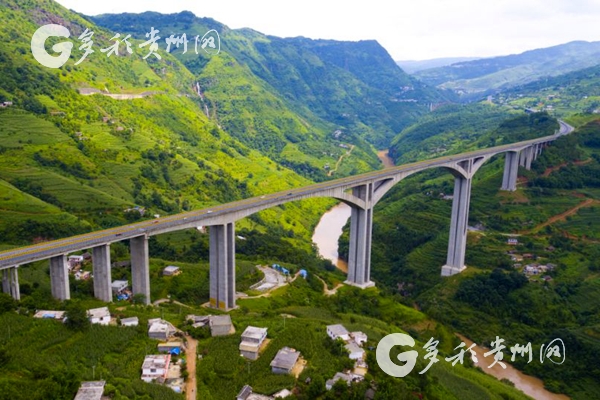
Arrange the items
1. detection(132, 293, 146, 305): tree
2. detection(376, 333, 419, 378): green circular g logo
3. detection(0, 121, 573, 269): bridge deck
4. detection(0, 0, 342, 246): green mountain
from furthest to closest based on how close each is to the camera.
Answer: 1. detection(0, 0, 342, 246): green mountain
2. detection(132, 293, 146, 305): tree
3. detection(0, 121, 573, 269): bridge deck
4. detection(376, 333, 419, 378): green circular g logo

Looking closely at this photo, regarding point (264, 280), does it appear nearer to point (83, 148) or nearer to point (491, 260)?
point (491, 260)

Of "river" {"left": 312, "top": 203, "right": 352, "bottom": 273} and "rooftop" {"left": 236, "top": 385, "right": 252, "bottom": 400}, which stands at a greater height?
"rooftop" {"left": 236, "top": 385, "right": 252, "bottom": 400}

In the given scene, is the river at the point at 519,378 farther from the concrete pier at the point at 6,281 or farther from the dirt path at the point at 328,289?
the concrete pier at the point at 6,281

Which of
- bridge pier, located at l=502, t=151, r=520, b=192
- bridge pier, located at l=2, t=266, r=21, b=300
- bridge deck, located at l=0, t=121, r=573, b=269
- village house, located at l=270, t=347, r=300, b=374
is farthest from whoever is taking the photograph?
bridge pier, located at l=502, t=151, r=520, b=192

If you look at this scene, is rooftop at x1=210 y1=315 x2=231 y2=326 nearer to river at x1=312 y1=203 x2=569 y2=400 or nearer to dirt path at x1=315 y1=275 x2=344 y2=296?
dirt path at x1=315 y1=275 x2=344 y2=296

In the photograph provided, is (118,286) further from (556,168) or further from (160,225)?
(556,168)

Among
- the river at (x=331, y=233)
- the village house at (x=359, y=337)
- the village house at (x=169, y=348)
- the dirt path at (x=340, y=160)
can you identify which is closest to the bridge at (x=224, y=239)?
the village house at (x=169, y=348)

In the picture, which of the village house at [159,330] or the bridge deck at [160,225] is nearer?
the village house at [159,330]

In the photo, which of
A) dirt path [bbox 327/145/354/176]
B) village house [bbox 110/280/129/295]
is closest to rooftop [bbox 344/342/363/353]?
village house [bbox 110/280/129/295]
